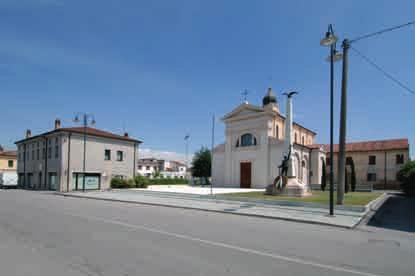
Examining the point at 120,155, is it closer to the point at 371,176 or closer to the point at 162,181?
the point at 162,181

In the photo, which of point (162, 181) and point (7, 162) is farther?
point (7, 162)

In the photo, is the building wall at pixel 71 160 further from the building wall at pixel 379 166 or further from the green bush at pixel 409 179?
the building wall at pixel 379 166

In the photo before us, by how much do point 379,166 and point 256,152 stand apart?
26668mm

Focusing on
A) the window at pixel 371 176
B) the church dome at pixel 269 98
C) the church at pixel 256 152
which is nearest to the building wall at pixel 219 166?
the church at pixel 256 152

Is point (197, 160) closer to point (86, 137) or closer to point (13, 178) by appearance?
point (86, 137)

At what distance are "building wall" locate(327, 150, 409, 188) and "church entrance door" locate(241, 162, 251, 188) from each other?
18158 mm

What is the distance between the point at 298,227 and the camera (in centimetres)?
1002

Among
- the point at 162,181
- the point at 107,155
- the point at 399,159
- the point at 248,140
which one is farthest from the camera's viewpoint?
the point at 399,159

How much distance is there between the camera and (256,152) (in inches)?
1355

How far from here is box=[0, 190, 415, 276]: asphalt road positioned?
16.7ft

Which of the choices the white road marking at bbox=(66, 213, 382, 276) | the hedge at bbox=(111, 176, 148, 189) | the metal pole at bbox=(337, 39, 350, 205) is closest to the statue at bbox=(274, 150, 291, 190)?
the metal pole at bbox=(337, 39, 350, 205)

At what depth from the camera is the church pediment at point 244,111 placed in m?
35.3

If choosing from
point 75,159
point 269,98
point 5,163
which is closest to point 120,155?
point 75,159

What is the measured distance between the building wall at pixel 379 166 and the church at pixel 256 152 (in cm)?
1138
